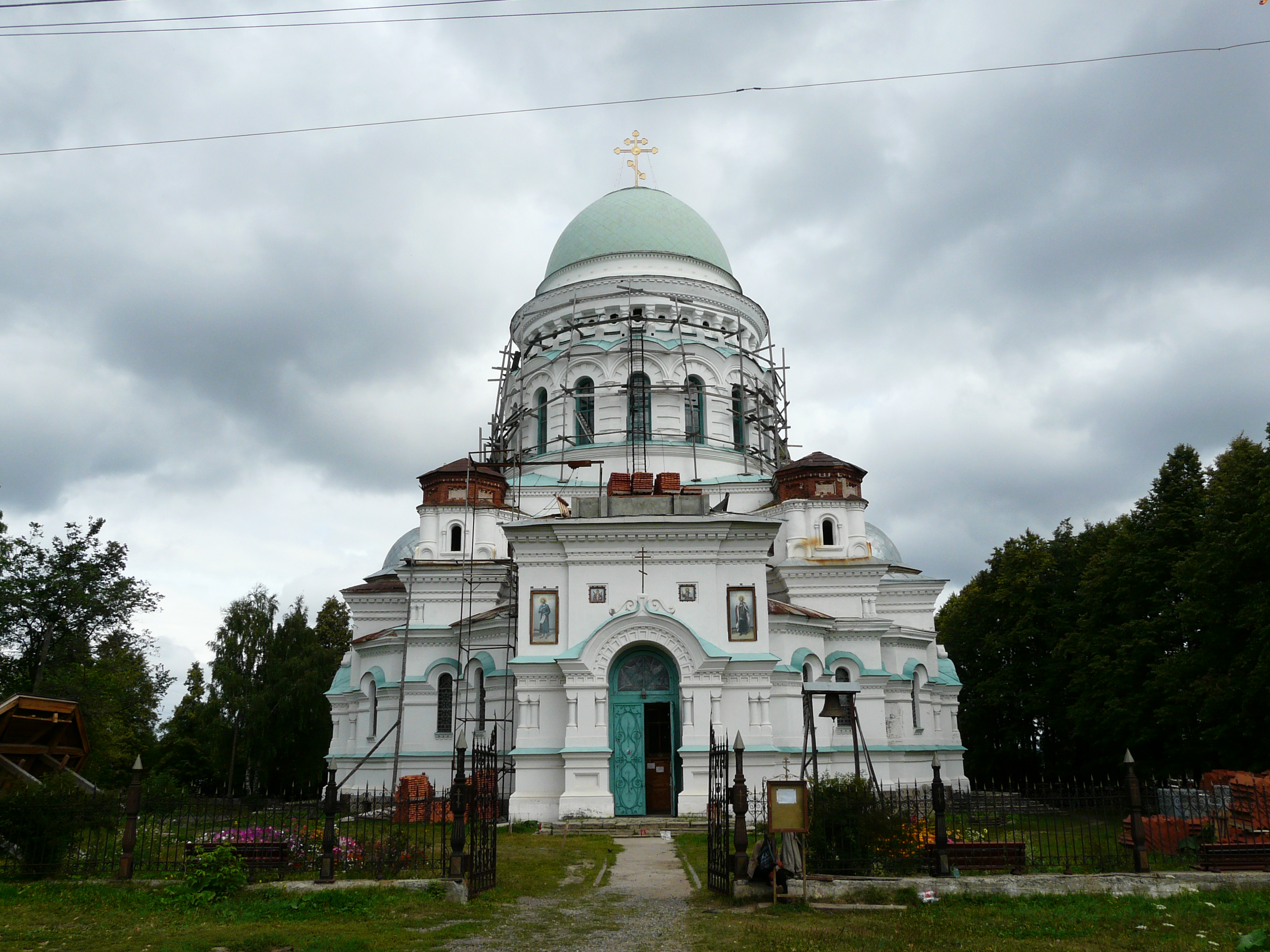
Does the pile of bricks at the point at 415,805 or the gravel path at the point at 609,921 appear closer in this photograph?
the gravel path at the point at 609,921

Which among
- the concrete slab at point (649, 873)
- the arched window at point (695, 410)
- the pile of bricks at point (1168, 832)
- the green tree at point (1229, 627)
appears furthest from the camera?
the arched window at point (695, 410)

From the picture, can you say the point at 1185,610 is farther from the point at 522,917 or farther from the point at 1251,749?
the point at 522,917

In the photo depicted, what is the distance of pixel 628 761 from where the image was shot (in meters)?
20.5

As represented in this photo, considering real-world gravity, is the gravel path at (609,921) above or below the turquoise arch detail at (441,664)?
below

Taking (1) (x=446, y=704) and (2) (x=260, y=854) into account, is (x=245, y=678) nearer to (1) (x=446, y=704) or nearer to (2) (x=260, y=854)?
(1) (x=446, y=704)

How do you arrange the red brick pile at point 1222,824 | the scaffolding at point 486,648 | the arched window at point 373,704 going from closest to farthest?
the red brick pile at point 1222,824 < the scaffolding at point 486,648 < the arched window at point 373,704

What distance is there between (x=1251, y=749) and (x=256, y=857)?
20.2m

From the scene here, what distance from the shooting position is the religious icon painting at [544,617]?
21.3m

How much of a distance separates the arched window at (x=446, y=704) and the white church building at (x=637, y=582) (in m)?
0.05

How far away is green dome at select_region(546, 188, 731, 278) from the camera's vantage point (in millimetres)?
32594

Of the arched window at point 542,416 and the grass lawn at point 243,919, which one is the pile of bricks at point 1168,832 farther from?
the arched window at point 542,416

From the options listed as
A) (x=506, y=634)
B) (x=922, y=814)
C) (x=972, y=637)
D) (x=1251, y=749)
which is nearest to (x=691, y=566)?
(x=506, y=634)

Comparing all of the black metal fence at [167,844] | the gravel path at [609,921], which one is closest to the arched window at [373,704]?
the black metal fence at [167,844]

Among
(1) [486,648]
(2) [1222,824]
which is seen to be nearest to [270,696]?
(1) [486,648]
